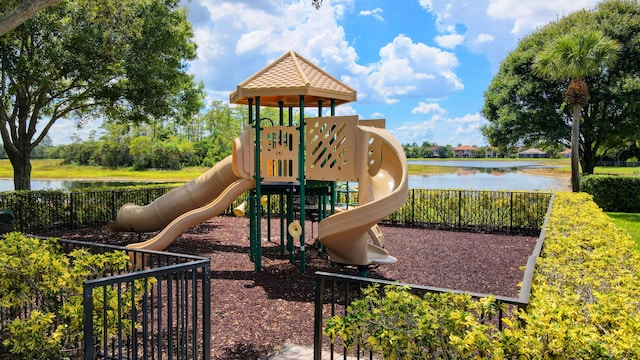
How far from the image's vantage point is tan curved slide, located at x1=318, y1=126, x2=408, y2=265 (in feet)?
21.3

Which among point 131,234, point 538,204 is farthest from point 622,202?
point 131,234

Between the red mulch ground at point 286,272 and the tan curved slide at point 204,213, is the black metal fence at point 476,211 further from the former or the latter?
the tan curved slide at point 204,213

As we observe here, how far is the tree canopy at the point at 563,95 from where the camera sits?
1925cm

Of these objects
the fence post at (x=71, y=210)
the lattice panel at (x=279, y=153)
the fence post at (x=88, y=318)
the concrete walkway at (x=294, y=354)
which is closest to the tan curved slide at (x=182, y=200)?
the lattice panel at (x=279, y=153)

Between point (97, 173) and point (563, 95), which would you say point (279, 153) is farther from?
point (97, 173)

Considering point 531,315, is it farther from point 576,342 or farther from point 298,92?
point 298,92

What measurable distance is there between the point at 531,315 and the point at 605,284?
1.45m

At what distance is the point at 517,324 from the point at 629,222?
48.0ft

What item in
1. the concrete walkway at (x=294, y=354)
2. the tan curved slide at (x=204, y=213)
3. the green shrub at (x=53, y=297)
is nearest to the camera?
the green shrub at (x=53, y=297)

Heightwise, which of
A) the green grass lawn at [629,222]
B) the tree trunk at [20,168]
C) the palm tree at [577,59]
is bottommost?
the green grass lawn at [629,222]

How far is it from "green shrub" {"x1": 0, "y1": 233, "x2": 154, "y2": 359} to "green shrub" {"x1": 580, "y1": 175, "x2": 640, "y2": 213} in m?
18.5

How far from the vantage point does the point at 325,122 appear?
7641 mm

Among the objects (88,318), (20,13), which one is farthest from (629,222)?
(20,13)

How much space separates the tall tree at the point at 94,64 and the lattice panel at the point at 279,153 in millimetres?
5455
